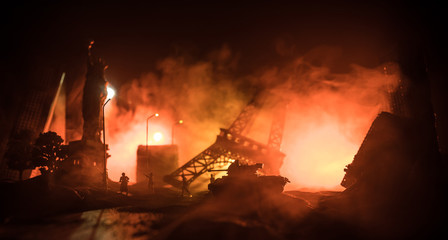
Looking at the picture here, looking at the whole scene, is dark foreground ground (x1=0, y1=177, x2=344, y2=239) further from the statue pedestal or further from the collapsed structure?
the collapsed structure

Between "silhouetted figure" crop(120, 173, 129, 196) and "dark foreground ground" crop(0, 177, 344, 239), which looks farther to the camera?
"silhouetted figure" crop(120, 173, 129, 196)

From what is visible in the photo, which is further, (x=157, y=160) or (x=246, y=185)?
(x=157, y=160)

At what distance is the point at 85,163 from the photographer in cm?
1928

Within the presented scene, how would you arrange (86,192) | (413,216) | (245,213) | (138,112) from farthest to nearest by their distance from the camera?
1. (138,112)
2. (86,192)
3. (245,213)
4. (413,216)

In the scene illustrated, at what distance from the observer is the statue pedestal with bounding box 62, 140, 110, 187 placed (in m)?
18.5

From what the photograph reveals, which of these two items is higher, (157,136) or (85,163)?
(157,136)

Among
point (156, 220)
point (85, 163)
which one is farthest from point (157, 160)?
point (156, 220)

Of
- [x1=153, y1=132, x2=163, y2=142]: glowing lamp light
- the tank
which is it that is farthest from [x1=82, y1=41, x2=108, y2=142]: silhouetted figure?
[x1=153, y1=132, x2=163, y2=142]: glowing lamp light

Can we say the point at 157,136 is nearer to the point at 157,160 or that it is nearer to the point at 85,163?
the point at 157,160

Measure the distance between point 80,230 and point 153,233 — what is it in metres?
2.75

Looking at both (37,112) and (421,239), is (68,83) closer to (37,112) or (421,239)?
(37,112)

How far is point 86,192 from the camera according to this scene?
15.0 m

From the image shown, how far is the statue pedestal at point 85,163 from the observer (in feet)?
60.7

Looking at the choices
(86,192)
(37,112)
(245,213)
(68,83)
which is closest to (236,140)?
(86,192)
